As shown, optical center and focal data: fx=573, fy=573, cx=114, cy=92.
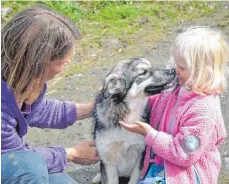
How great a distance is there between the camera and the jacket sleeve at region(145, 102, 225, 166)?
139 inches

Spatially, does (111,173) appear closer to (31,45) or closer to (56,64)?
(56,64)

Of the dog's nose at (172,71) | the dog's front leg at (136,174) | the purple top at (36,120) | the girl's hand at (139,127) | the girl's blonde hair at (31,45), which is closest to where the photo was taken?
the girl's blonde hair at (31,45)

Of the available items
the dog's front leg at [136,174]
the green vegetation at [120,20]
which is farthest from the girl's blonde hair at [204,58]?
the green vegetation at [120,20]

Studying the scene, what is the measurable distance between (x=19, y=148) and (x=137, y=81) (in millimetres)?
948

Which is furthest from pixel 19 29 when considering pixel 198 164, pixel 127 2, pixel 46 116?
pixel 127 2

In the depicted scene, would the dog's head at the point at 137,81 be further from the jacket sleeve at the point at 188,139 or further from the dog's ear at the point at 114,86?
the jacket sleeve at the point at 188,139

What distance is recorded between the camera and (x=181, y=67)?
3.55 m

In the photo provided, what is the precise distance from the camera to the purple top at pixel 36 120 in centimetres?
351

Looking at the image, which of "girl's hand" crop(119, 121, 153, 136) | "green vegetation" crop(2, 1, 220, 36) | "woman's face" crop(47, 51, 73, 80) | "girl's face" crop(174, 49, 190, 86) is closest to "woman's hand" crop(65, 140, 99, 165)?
"girl's hand" crop(119, 121, 153, 136)

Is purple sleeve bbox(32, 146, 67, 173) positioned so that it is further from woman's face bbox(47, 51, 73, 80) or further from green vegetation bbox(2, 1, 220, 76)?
green vegetation bbox(2, 1, 220, 76)

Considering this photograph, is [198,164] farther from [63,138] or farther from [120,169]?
[63,138]

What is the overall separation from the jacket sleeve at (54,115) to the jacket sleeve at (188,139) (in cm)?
72

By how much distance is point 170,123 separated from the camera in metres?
3.74

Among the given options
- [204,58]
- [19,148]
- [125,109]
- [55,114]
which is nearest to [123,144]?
[125,109]
